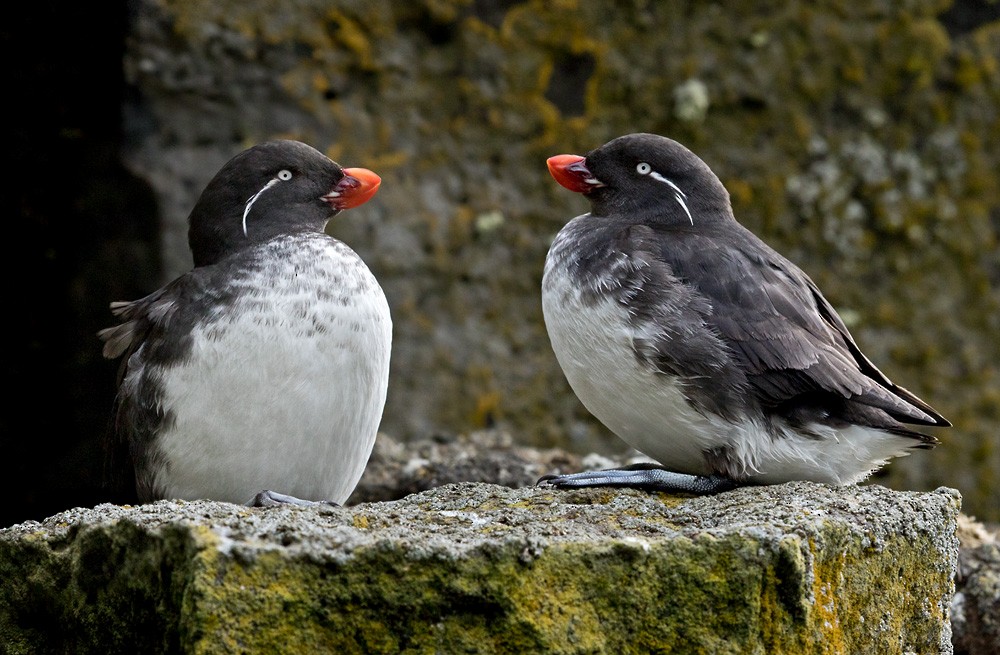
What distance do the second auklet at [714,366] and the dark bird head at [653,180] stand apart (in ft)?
0.40

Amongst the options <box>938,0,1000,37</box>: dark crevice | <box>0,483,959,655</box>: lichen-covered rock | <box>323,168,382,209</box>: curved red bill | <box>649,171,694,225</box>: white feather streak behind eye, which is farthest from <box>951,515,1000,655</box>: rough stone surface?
<box>938,0,1000,37</box>: dark crevice

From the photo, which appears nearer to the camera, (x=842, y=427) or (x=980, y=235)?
(x=842, y=427)

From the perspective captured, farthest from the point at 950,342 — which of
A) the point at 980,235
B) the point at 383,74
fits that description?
the point at 383,74

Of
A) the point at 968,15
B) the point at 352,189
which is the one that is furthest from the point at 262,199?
the point at 968,15

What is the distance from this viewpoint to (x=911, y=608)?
3449 millimetres

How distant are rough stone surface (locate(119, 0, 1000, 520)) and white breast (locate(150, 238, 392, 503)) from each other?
2262 millimetres

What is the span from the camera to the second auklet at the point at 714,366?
394cm

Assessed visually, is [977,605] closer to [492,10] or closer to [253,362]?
[253,362]

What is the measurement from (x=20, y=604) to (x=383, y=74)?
Result: 164 inches

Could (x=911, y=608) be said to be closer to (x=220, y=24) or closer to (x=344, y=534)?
(x=344, y=534)

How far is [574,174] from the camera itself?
4582 millimetres

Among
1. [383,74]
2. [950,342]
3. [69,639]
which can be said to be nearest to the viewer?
[69,639]

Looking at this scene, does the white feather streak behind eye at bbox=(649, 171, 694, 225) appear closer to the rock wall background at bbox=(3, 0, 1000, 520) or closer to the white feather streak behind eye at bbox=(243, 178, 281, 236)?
the white feather streak behind eye at bbox=(243, 178, 281, 236)

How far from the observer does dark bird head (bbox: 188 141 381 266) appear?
14.8 feet
